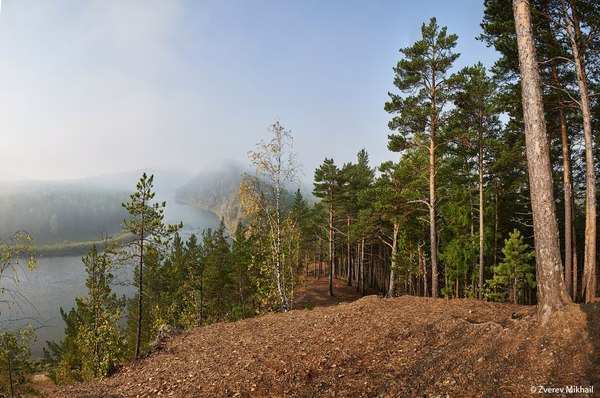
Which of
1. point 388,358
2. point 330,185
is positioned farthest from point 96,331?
point 330,185

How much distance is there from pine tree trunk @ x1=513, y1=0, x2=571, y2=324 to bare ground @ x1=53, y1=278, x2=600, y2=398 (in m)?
0.44

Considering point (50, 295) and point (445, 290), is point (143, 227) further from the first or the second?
point (50, 295)

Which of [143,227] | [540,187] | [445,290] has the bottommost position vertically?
[445,290]

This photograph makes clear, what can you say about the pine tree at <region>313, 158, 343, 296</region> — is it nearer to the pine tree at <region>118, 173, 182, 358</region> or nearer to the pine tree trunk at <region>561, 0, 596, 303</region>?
the pine tree at <region>118, 173, 182, 358</region>

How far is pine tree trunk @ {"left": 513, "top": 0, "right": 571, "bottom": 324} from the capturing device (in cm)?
590

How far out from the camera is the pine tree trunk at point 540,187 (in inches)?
232

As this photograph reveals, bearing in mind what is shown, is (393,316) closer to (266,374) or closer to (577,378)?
(266,374)

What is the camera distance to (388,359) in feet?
20.7

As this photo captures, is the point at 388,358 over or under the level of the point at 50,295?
over

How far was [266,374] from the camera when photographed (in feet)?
21.0

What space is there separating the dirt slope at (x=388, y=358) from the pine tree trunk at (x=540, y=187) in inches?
16.6

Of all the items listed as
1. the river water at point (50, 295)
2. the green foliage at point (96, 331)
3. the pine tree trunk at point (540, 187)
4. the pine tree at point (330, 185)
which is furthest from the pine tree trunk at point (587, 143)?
the river water at point (50, 295)

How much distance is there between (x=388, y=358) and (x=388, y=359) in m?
0.05

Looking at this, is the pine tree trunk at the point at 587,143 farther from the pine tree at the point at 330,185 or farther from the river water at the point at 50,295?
the river water at the point at 50,295
